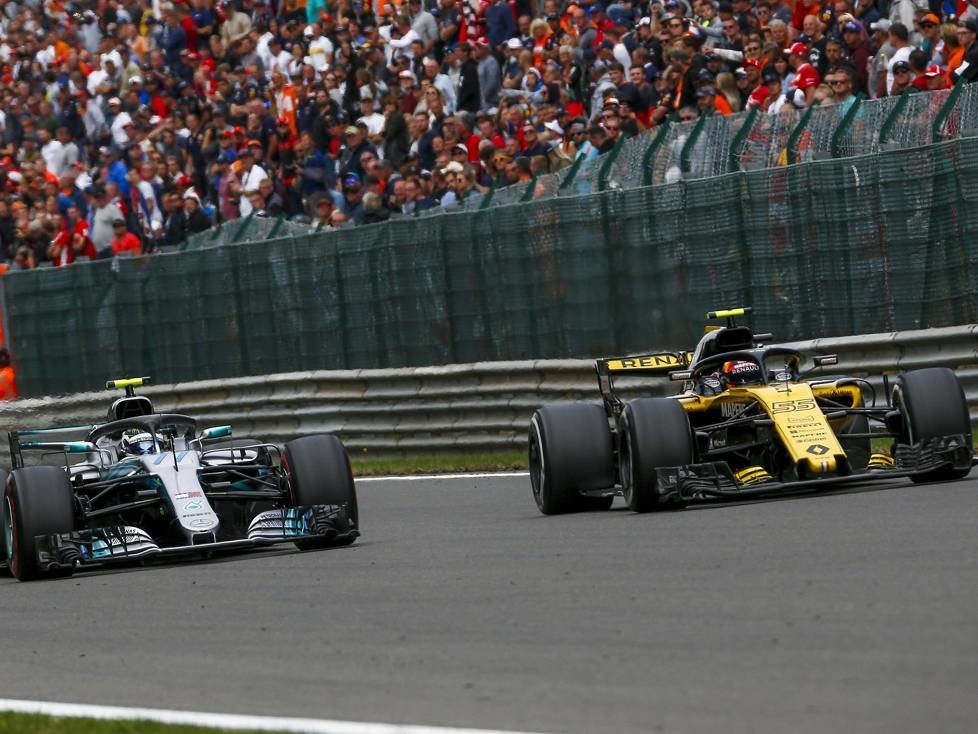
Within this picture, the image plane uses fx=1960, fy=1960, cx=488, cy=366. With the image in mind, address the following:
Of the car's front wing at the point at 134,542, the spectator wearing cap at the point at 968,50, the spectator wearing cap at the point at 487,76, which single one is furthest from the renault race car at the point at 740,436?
the spectator wearing cap at the point at 487,76

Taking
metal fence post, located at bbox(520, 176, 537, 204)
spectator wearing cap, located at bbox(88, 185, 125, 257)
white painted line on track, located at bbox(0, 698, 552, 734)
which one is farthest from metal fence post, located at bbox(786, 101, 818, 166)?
spectator wearing cap, located at bbox(88, 185, 125, 257)

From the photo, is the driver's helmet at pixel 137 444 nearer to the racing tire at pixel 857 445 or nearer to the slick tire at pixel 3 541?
the slick tire at pixel 3 541

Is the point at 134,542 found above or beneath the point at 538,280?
beneath

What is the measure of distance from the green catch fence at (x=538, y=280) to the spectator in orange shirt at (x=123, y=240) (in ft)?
3.26

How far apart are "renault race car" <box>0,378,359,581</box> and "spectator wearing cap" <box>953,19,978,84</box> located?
6485 mm

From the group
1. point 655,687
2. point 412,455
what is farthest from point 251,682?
point 412,455

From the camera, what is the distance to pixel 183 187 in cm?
2658

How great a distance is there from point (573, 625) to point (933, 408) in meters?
4.85

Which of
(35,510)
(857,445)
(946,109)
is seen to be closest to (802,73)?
(946,109)

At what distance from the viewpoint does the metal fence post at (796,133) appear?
1619cm

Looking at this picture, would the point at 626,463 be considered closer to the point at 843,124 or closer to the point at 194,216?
the point at 843,124

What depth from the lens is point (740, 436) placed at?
41.6ft

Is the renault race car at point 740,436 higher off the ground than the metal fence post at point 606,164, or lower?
lower

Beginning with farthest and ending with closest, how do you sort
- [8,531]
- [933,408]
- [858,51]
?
1. [858,51]
2. [8,531]
3. [933,408]
